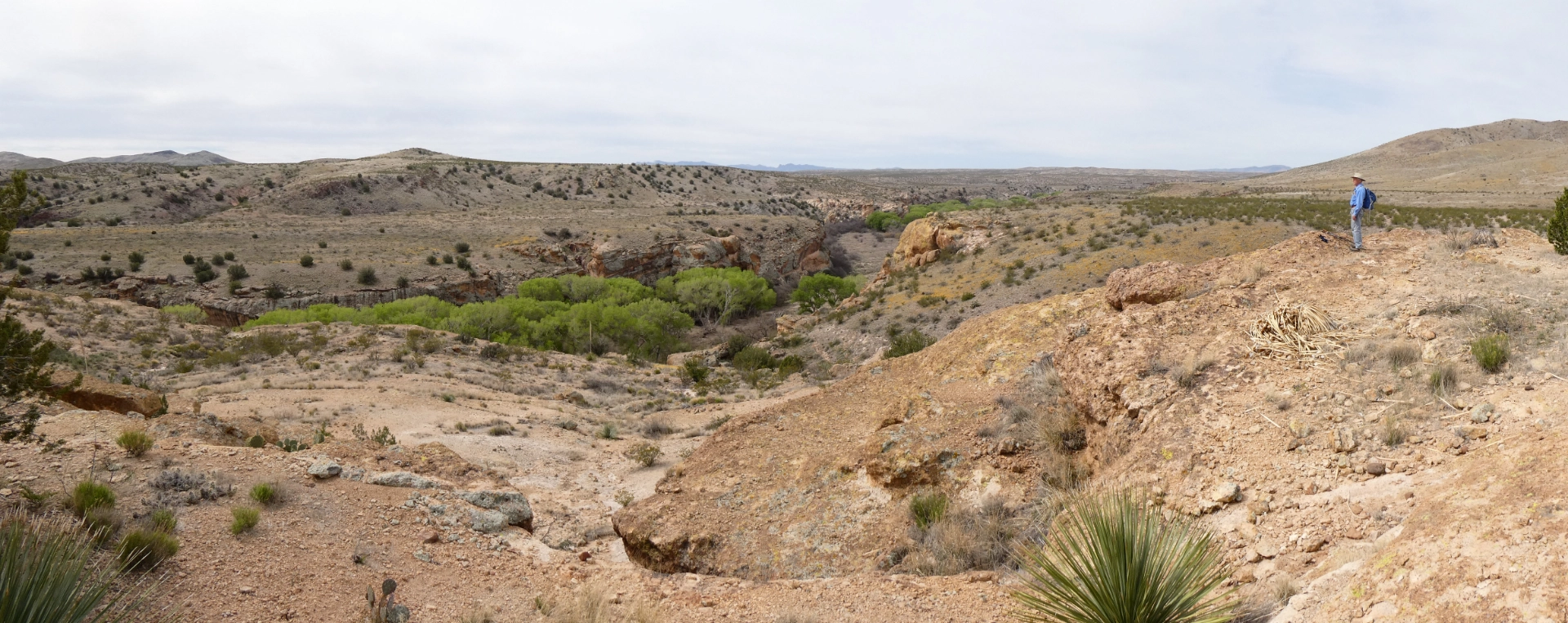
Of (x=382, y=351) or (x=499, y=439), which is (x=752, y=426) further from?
(x=382, y=351)

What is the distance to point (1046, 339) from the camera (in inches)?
346

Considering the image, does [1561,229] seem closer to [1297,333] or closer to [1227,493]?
[1297,333]

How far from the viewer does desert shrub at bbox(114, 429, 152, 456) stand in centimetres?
686

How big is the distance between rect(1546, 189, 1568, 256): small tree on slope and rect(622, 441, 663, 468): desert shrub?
483 inches

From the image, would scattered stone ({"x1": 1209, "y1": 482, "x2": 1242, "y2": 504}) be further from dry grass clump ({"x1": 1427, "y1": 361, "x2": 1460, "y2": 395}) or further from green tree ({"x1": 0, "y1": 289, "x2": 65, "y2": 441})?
green tree ({"x1": 0, "y1": 289, "x2": 65, "y2": 441})

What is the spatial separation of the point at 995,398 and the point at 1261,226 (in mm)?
25609

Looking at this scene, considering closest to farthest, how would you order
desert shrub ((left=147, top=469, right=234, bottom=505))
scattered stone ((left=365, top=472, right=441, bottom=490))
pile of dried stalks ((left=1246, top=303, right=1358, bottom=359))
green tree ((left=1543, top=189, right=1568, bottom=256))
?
pile of dried stalks ((left=1246, top=303, right=1358, bottom=359))
desert shrub ((left=147, top=469, right=234, bottom=505))
green tree ((left=1543, top=189, right=1568, bottom=256))
scattered stone ((left=365, top=472, right=441, bottom=490))

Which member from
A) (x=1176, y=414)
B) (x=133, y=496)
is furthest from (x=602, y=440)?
(x=1176, y=414)

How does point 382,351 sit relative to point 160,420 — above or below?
below

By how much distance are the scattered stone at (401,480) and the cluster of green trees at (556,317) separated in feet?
69.0

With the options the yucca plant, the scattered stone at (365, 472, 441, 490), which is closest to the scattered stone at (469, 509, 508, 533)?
the scattered stone at (365, 472, 441, 490)

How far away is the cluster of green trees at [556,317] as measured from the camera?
28.3 m

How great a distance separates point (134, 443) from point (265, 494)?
1682 millimetres

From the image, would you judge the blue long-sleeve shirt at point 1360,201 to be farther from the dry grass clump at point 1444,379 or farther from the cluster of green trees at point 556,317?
the cluster of green trees at point 556,317
